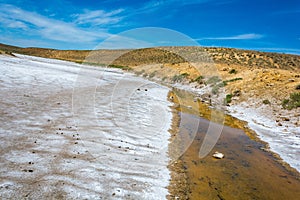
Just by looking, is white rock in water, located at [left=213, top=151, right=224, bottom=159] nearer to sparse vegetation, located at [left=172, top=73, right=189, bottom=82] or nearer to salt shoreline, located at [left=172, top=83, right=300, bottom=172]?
salt shoreline, located at [left=172, top=83, right=300, bottom=172]

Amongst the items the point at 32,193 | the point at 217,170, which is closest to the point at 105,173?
the point at 32,193

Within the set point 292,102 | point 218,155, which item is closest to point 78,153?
point 218,155

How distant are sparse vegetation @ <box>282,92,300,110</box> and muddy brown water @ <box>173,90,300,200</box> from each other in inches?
245

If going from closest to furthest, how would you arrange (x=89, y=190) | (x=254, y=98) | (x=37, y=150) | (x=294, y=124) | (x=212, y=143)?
Result: (x=89, y=190) → (x=37, y=150) → (x=212, y=143) → (x=294, y=124) → (x=254, y=98)

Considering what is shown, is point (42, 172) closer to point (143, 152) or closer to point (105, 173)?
point (105, 173)

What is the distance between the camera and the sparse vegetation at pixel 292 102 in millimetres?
14129

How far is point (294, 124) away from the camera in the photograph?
11891 mm

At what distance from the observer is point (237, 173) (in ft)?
21.5

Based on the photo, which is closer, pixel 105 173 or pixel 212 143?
pixel 105 173

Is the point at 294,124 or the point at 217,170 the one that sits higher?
the point at 294,124

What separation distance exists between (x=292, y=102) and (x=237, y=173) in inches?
430

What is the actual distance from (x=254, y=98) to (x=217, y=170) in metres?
13.8

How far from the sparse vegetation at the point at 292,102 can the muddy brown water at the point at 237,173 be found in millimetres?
6221

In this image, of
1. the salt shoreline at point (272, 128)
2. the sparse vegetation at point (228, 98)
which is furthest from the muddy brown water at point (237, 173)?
the sparse vegetation at point (228, 98)
